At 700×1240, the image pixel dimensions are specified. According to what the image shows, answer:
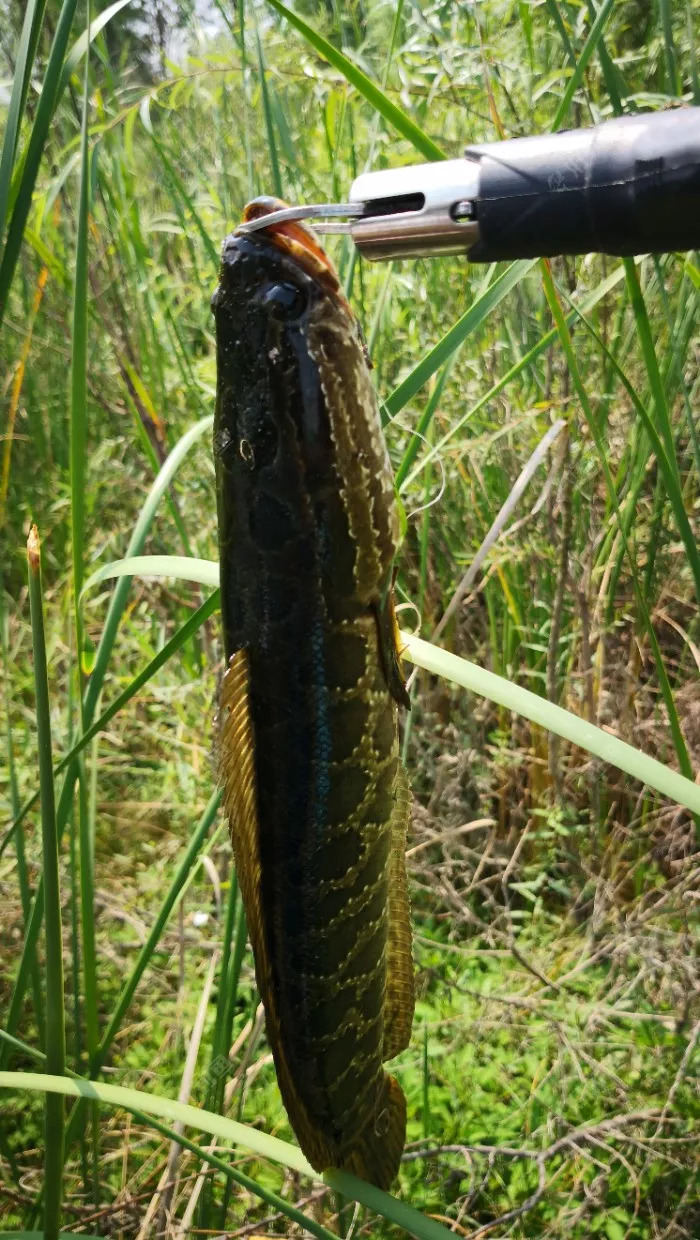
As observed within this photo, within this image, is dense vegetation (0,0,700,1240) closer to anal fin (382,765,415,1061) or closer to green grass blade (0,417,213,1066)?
green grass blade (0,417,213,1066)

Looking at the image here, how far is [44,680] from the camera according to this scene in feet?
2.28

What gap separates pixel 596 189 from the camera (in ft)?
1.79

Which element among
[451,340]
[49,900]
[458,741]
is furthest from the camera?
[458,741]

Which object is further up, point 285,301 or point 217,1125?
point 285,301

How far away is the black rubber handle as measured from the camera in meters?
0.53

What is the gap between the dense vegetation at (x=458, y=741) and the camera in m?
1.58

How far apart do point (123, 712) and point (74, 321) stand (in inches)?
85.3

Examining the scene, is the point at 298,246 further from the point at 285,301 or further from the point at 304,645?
the point at 304,645

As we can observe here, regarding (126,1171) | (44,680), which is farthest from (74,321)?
(126,1171)

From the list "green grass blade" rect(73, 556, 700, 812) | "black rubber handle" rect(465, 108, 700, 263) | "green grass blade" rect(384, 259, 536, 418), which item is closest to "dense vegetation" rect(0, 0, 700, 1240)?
"green grass blade" rect(384, 259, 536, 418)

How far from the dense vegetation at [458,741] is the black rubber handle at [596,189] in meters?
0.59

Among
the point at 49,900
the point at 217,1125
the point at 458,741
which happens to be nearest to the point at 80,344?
the point at 49,900

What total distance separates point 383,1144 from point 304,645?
26.3 inches

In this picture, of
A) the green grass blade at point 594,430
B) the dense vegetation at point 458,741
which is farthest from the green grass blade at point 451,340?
the dense vegetation at point 458,741
